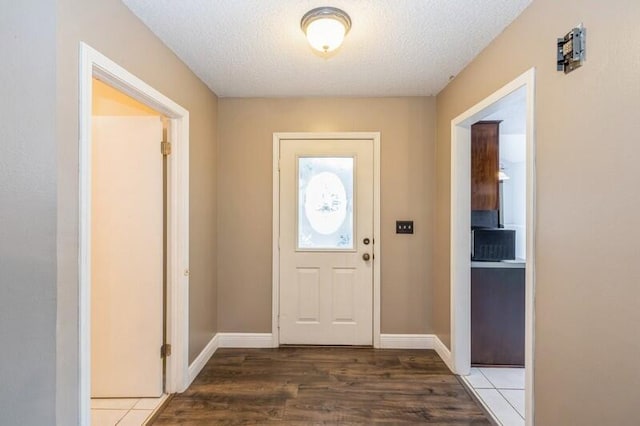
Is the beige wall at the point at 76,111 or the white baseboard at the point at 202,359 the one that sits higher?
the beige wall at the point at 76,111

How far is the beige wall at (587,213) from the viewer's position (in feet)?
3.65

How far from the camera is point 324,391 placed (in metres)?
2.31

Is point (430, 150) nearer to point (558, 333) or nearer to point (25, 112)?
point (558, 333)

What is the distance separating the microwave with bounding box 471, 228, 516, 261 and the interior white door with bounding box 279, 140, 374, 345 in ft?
3.04

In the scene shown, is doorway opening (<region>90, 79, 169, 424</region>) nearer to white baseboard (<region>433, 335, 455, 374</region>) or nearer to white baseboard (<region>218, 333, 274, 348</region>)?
white baseboard (<region>218, 333, 274, 348</region>)

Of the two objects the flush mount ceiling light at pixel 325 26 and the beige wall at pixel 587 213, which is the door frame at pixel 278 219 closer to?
the flush mount ceiling light at pixel 325 26

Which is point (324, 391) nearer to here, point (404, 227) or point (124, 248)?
point (404, 227)

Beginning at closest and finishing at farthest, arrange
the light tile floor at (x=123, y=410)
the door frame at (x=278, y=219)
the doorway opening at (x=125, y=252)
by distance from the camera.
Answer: the light tile floor at (x=123, y=410)
the doorway opening at (x=125, y=252)
the door frame at (x=278, y=219)

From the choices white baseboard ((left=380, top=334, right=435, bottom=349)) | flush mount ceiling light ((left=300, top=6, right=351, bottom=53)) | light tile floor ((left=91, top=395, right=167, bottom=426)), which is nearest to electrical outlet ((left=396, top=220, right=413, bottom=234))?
white baseboard ((left=380, top=334, right=435, bottom=349))

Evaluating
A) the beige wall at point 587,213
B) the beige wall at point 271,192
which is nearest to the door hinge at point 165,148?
the beige wall at point 271,192

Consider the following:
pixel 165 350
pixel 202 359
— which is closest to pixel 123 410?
pixel 165 350

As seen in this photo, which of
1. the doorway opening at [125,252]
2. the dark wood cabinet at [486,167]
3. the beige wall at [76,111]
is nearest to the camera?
the beige wall at [76,111]

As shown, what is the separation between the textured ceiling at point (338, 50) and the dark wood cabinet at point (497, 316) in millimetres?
1735

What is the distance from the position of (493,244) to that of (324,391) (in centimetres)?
189
